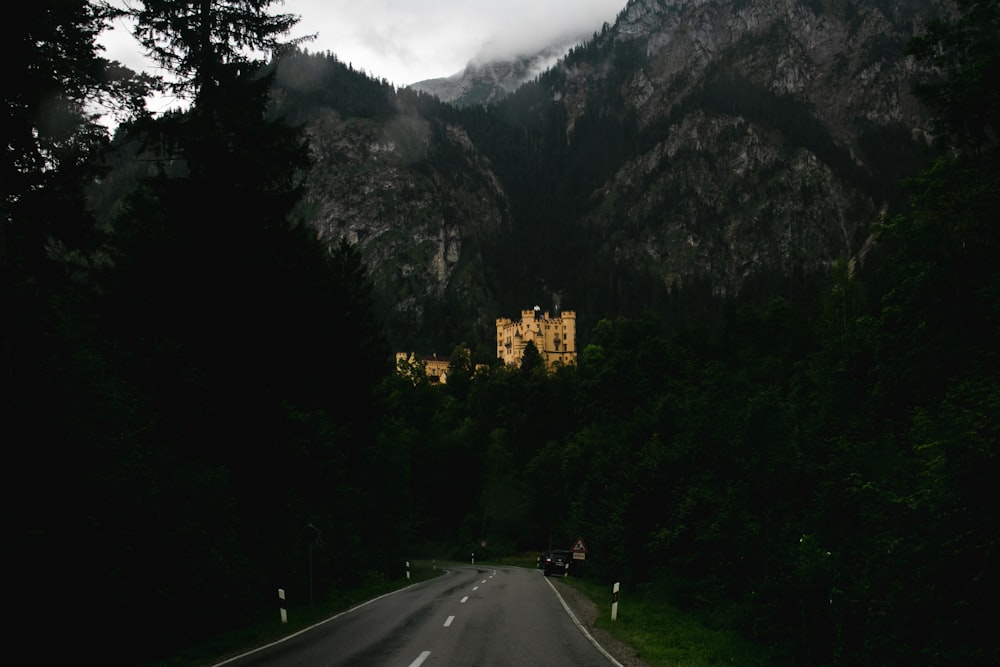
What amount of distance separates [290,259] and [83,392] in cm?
901

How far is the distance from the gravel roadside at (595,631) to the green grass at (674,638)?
0.65 feet

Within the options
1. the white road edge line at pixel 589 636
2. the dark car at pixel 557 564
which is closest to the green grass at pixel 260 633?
the white road edge line at pixel 589 636

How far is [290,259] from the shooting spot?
814 inches

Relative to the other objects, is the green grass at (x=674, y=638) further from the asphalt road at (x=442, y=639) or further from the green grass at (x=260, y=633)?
the green grass at (x=260, y=633)

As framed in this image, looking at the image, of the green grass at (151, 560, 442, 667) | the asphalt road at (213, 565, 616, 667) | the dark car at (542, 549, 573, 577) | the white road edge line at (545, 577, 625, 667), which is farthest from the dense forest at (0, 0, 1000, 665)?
the dark car at (542, 549, 573, 577)

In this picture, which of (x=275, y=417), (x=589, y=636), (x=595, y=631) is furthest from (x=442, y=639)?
(x=275, y=417)

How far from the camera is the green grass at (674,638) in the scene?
13625mm

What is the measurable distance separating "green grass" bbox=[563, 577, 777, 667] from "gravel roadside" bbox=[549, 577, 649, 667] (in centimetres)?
20

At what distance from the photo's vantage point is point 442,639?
14719 millimetres

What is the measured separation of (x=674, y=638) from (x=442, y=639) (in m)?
5.16

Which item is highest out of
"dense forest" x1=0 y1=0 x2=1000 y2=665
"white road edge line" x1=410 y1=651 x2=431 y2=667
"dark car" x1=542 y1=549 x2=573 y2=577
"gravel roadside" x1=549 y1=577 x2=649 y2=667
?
"dense forest" x1=0 y1=0 x2=1000 y2=665

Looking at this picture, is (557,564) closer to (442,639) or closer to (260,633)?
(260,633)

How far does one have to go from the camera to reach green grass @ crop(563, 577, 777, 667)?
13.6 meters

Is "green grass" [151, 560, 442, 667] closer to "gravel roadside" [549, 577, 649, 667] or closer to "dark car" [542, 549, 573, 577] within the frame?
"gravel roadside" [549, 577, 649, 667]
